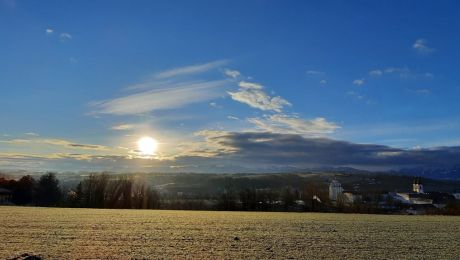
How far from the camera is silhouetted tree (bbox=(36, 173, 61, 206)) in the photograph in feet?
509

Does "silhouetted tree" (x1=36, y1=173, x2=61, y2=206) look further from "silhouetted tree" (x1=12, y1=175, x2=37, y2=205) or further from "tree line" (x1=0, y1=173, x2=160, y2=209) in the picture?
"silhouetted tree" (x1=12, y1=175, x2=37, y2=205)

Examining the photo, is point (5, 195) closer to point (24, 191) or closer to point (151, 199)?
point (24, 191)

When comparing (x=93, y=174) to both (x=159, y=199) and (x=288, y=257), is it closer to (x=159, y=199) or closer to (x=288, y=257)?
(x=159, y=199)

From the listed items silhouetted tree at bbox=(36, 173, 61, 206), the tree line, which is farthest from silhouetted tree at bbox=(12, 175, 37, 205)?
silhouetted tree at bbox=(36, 173, 61, 206)

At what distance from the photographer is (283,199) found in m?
153

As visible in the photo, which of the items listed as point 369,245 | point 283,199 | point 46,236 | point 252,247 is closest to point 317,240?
Result: point 369,245

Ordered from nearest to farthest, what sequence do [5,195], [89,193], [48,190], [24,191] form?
[89,193], [48,190], [5,195], [24,191]

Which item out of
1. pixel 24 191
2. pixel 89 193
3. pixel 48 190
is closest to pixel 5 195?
pixel 24 191

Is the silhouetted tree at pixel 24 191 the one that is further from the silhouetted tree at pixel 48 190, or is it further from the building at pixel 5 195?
the silhouetted tree at pixel 48 190

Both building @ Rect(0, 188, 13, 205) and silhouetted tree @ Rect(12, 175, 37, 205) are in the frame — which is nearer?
building @ Rect(0, 188, 13, 205)

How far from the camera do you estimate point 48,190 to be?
15775 cm

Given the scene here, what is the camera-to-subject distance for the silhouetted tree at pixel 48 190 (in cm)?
15500

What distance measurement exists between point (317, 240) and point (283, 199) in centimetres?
11315

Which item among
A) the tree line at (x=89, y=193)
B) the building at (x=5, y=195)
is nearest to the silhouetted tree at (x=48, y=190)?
the tree line at (x=89, y=193)
